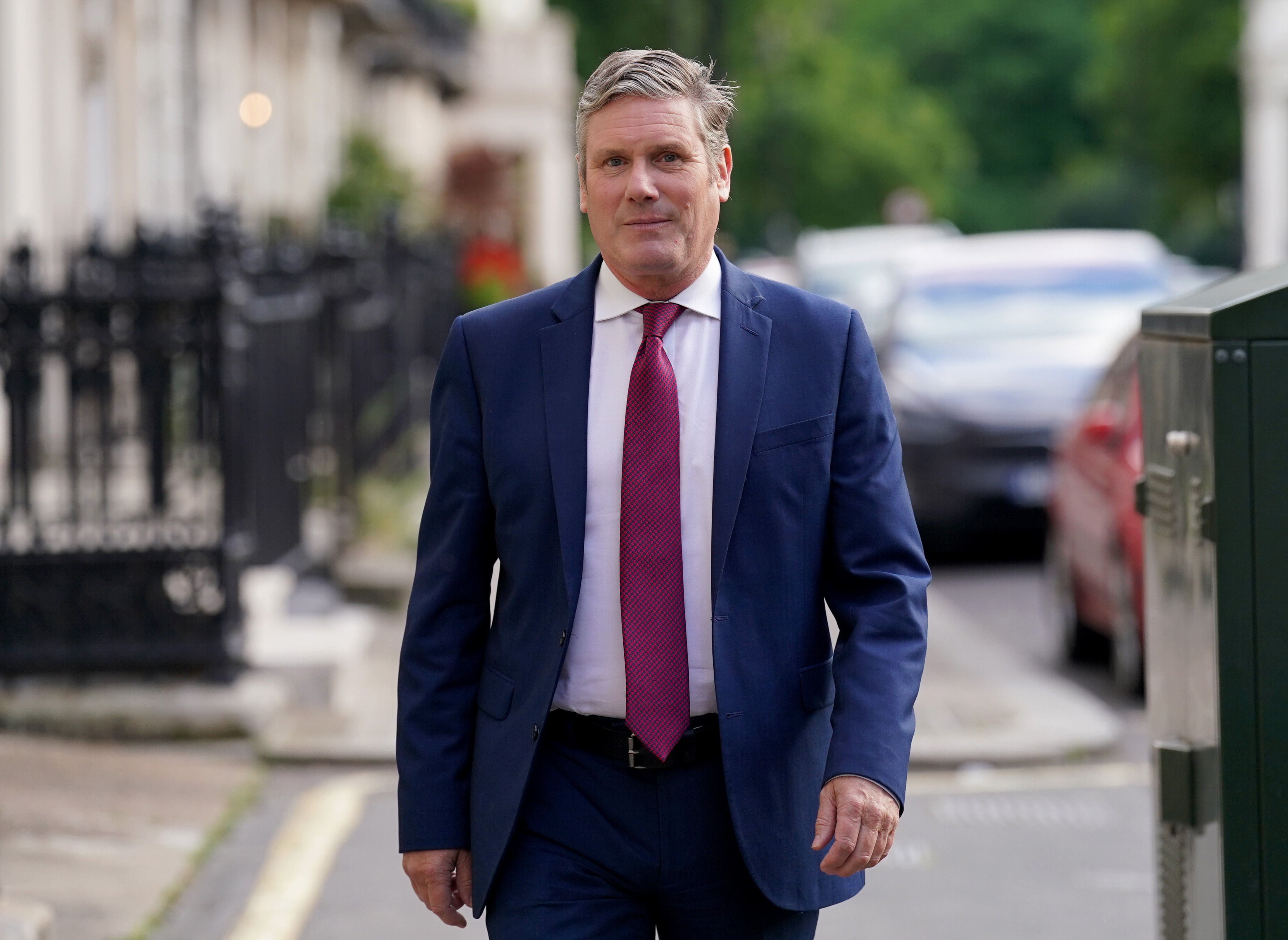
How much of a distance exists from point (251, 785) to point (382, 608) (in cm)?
339

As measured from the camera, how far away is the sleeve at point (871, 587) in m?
2.99

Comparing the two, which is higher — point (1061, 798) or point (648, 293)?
point (648, 293)

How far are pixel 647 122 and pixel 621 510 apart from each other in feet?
1.83

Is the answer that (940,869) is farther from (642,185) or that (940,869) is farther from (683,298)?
(642,185)

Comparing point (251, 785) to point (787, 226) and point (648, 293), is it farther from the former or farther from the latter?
point (787, 226)

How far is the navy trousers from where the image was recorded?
3035 millimetres

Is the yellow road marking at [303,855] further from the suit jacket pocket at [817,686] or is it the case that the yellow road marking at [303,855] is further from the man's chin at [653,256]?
the man's chin at [653,256]

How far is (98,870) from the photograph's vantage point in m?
5.89

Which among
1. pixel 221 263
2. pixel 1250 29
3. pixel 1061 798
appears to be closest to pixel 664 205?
pixel 1061 798

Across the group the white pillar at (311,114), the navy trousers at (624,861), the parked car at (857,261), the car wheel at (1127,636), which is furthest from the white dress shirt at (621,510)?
the white pillar at (311,114)

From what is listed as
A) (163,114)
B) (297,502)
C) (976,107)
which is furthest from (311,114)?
(976,107)

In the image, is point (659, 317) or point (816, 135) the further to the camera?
point (816, 135)

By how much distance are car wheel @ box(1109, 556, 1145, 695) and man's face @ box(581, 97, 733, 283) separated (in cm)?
570

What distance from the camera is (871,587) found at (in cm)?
310
